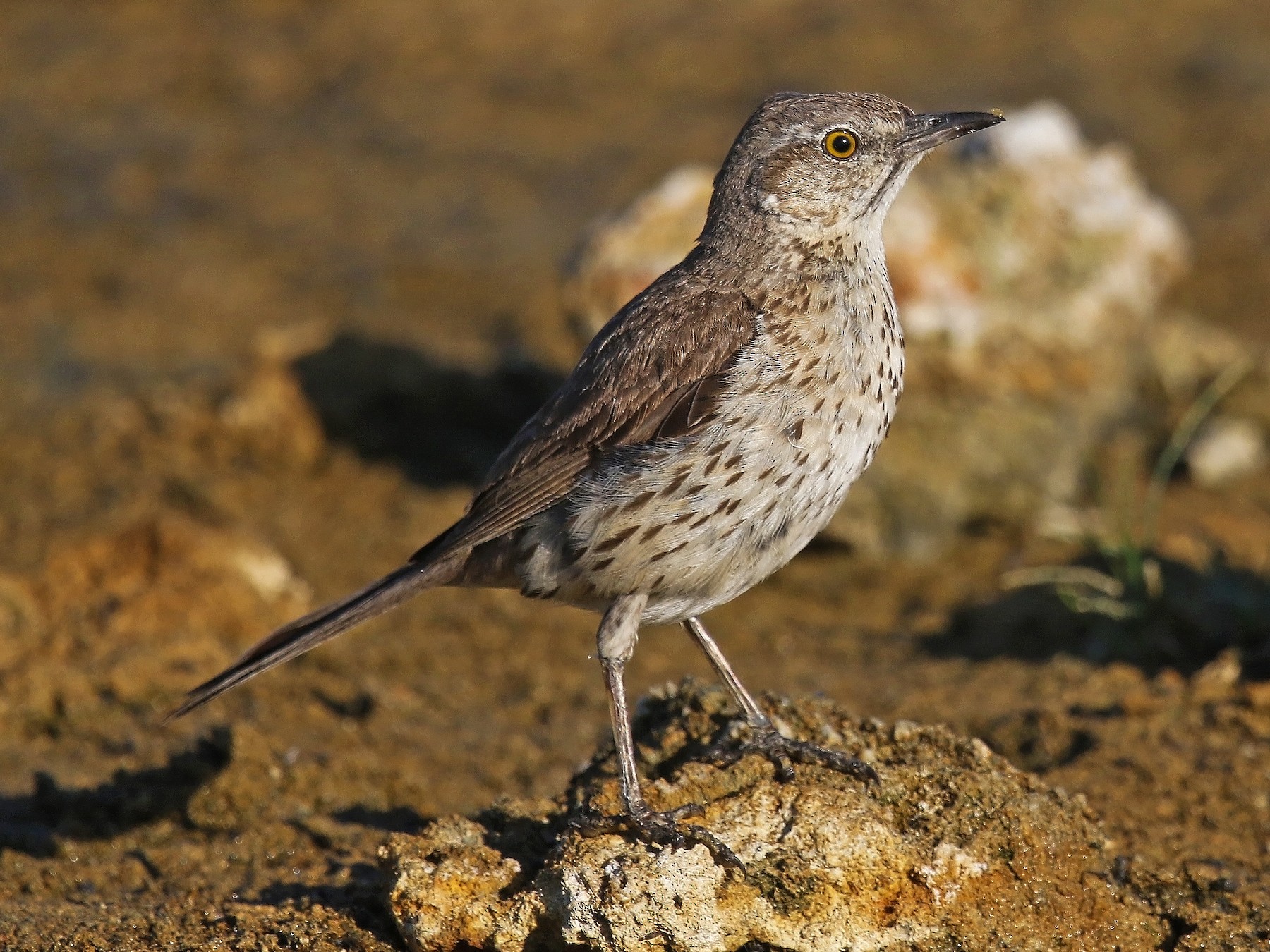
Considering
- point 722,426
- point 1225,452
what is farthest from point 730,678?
point 1225,452

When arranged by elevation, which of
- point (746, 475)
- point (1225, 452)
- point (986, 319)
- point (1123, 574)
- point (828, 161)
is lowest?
point (746, 475)

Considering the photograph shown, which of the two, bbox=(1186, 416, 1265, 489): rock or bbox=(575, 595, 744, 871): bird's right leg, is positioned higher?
bbox=(1186, 416, 1265, 489): rock

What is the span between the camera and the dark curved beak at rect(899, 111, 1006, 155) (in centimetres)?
569

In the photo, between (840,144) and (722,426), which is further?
(840,144)

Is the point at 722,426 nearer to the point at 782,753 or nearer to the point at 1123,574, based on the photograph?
the point at 782,753

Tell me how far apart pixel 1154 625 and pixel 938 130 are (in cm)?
289

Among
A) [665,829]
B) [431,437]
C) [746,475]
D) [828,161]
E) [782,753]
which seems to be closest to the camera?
[665,829]

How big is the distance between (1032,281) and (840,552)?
6.68 ft

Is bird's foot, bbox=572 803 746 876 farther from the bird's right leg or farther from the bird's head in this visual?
the bird's head

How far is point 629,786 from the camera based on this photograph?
15.1 feet

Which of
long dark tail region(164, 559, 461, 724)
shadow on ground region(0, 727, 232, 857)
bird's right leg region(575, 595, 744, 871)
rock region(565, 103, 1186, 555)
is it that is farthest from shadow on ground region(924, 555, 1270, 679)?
shadow on ground region(0, 727, 232, 857)

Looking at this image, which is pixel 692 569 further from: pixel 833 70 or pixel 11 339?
pixel 833 70

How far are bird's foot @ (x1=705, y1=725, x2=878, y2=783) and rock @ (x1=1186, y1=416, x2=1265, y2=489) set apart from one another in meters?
5.58

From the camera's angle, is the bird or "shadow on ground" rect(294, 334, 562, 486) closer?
the bird
